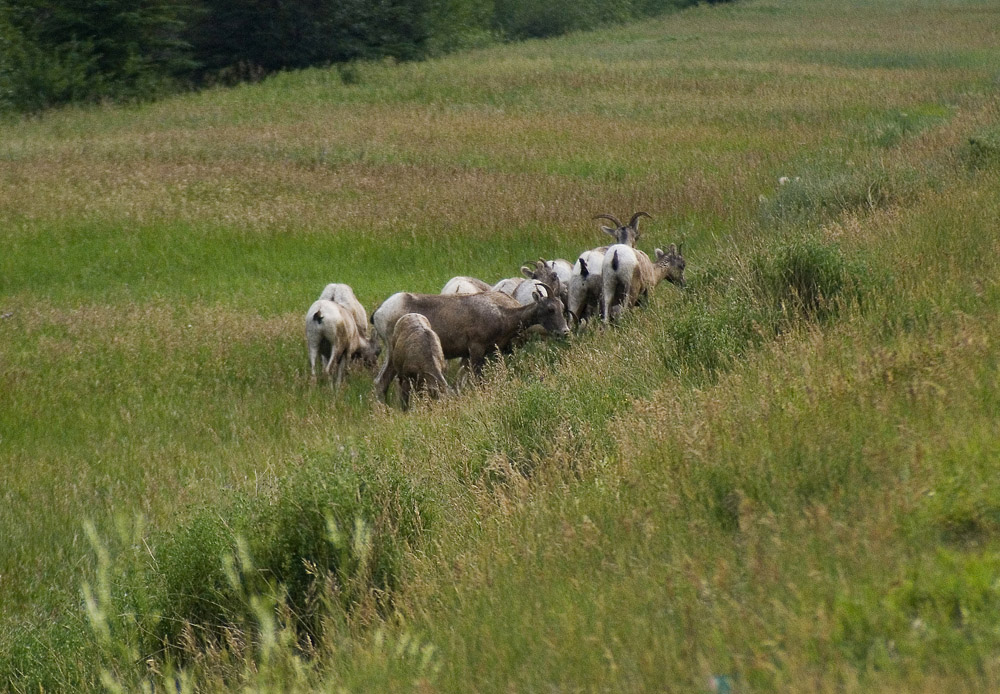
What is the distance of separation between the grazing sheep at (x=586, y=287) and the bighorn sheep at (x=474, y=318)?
1.22 meters

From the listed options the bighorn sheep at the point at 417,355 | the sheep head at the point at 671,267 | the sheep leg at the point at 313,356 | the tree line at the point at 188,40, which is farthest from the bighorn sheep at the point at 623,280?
the tree line at the point at 188,40

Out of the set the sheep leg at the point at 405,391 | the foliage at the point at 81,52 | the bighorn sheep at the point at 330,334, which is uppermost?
the foliage at the point at 81,52

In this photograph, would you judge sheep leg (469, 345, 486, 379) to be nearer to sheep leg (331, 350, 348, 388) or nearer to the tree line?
sheep leg (331, 350, 348, 388)

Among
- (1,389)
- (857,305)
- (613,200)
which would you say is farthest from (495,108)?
(857,305)

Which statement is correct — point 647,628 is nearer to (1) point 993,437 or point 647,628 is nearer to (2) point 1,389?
(1) point 993,437

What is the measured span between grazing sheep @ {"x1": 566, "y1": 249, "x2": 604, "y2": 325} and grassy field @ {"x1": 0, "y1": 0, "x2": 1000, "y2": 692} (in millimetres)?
816

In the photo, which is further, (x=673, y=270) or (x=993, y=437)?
(x=673, y=270)

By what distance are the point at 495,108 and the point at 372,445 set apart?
2560cm

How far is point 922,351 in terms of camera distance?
21.1ft

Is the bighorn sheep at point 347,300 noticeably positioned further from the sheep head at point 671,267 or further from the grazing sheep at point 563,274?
the sheep head at point 671,267

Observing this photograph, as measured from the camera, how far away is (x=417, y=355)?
37.1 ft

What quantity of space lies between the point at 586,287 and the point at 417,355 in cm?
313

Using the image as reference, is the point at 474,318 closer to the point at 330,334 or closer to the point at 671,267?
the point at 330,334

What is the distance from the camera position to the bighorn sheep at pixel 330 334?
12.7 m
